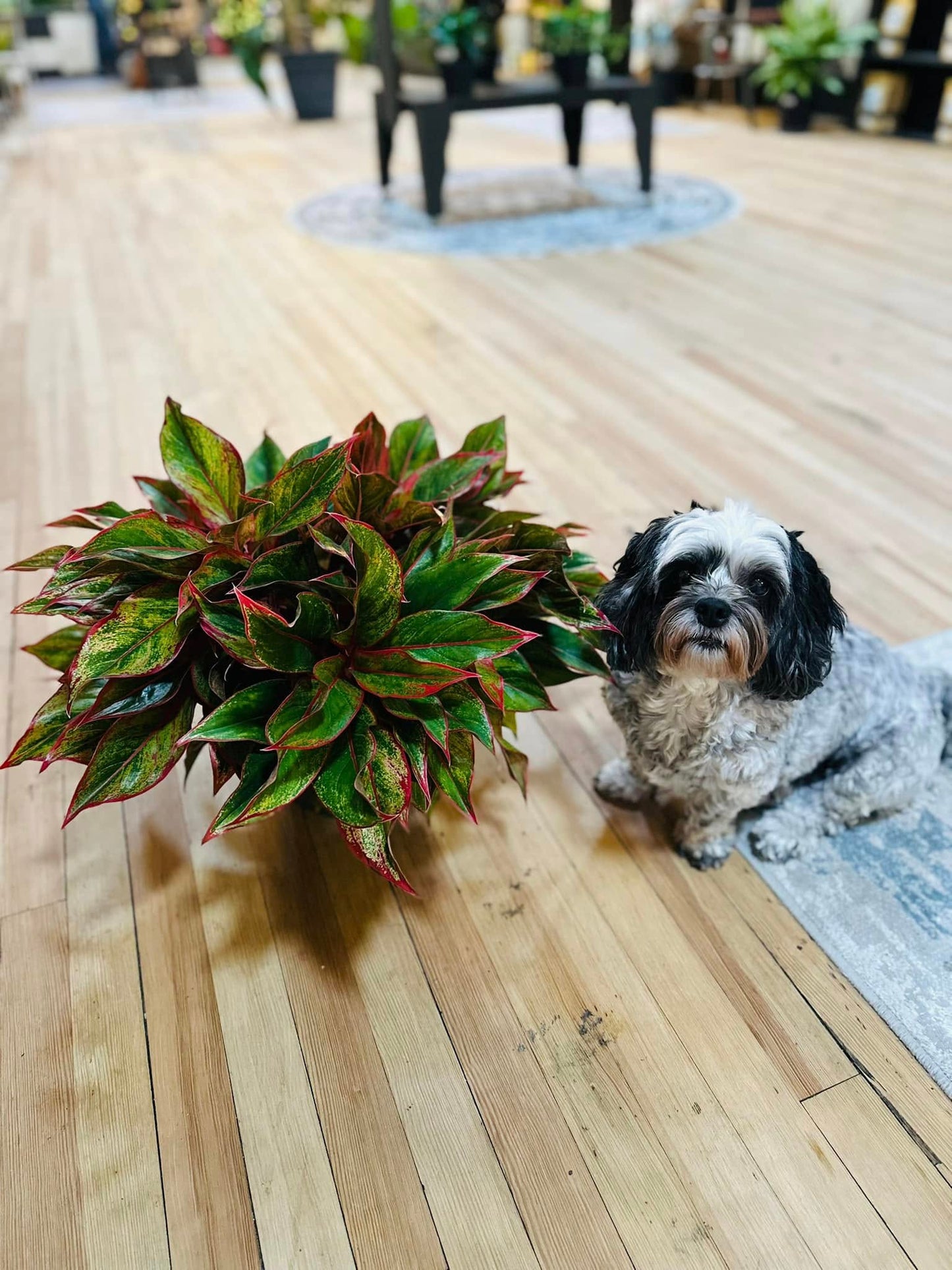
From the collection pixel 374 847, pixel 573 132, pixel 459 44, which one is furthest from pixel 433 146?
pixel 374 847

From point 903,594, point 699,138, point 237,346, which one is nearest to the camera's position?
point 903,594

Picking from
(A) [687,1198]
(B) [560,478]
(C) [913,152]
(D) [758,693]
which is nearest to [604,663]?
(D) [758,693]

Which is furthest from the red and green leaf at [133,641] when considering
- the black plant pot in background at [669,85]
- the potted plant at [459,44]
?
the black plant pot in background at [669,85]

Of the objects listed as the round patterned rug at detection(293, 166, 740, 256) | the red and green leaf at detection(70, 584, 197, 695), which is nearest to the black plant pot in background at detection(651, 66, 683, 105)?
the round patterned rug at detection(293, 166, 740, 256)

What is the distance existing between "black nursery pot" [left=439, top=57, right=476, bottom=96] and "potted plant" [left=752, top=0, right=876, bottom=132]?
11.1 feet

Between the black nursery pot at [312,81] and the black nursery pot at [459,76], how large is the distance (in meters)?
A: 4.10

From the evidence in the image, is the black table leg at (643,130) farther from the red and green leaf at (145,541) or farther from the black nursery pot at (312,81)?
the red and green leaf at (145,541)

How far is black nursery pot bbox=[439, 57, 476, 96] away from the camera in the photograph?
438 centimetres

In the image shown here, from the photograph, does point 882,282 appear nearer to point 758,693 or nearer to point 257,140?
point 758,693

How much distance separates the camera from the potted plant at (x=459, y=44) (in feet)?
14.1

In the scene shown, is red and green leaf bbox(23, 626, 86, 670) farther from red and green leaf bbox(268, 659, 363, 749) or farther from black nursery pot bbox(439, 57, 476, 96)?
black nursery pot bbox(439, 57, 476, 96)

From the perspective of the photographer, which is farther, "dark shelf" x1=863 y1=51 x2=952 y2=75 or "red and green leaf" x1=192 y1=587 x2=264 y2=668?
"dark shelf" x1=863 y1=51 x2=952 y2=75

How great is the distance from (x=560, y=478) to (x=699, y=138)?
5430 millimetres

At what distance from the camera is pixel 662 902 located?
1.45 m
